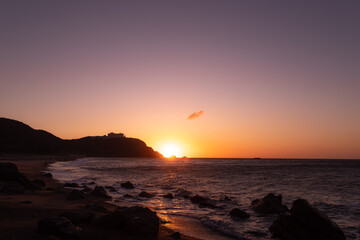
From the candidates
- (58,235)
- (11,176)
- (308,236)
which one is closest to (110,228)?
(58,235)

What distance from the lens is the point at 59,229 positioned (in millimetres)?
9461

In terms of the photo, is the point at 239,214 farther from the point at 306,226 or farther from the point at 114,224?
the point at 114,224

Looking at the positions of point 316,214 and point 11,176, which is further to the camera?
point 11,176

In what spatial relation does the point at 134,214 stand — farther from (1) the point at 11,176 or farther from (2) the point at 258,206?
(1) the point at 11,176

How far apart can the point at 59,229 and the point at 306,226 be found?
38.3ft

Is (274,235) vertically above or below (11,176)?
below

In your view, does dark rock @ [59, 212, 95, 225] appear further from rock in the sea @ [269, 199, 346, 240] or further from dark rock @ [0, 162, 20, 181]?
dark rock @ [0, 162, 20, 181]

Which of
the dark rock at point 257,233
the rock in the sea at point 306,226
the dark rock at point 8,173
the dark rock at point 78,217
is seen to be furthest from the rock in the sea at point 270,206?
the dark rock at point 8,173

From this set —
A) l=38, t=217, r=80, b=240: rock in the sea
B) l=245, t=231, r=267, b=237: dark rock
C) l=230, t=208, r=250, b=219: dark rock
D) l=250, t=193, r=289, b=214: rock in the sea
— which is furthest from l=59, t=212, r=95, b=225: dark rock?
l=250, t=193, r=289, b=214: rock in the sea

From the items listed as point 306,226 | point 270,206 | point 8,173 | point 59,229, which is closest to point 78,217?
point 59,229

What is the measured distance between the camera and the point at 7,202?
15555mm

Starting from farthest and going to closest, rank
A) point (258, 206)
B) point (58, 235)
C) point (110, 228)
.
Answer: point (258, 206) → point (110, 228) → point (58, 235)

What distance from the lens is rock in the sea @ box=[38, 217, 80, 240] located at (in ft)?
30.4

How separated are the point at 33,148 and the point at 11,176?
171 m
